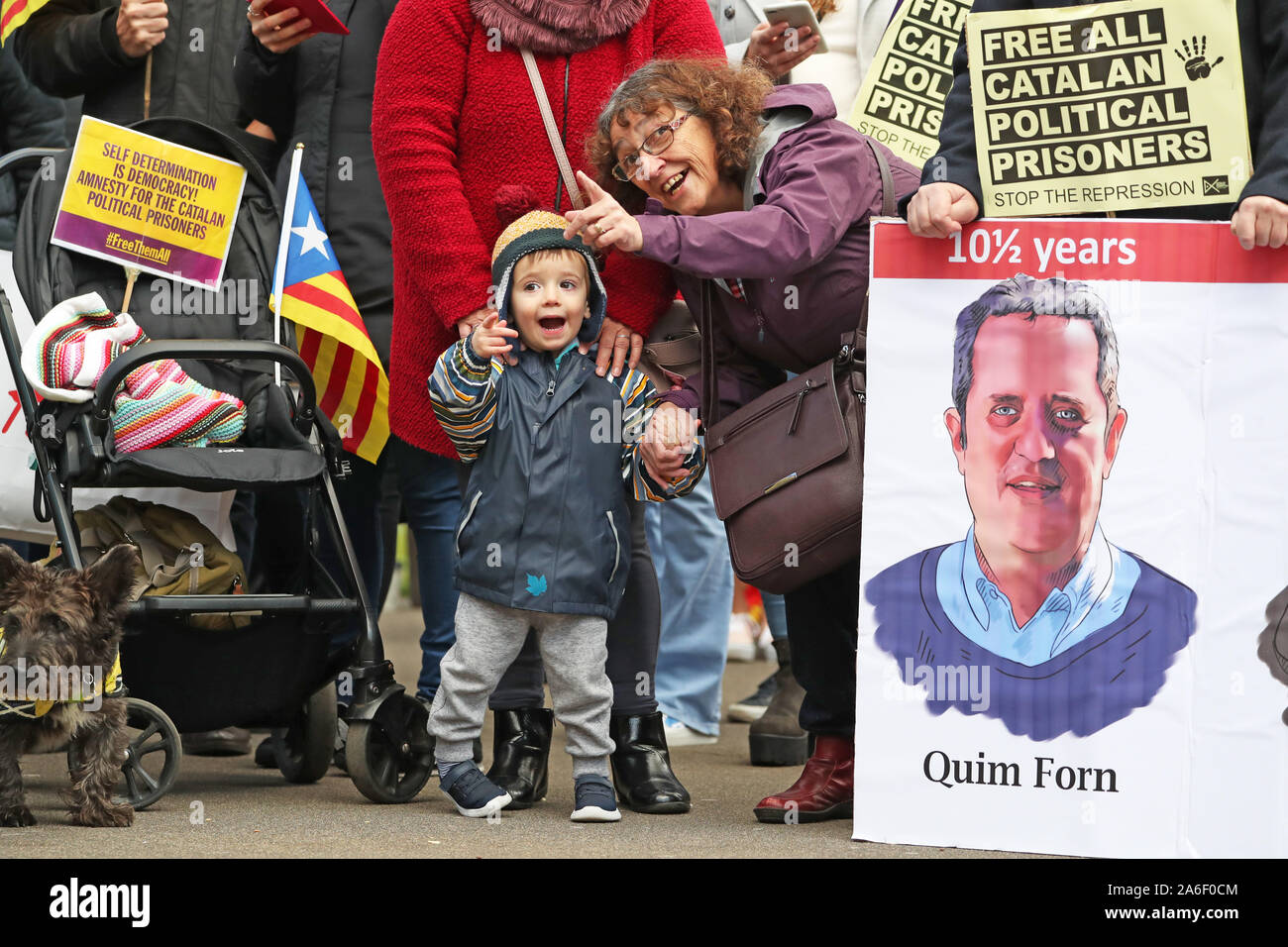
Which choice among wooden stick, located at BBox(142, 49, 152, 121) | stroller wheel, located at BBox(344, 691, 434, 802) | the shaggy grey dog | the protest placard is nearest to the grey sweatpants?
stroller wheel, located at BBox(344, 691, 434, 802)

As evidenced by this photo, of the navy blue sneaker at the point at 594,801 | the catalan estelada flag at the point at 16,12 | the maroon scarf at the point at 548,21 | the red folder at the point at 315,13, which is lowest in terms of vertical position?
the navy blue sneaker at the point at 594,801

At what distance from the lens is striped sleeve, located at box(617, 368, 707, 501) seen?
3.80 m

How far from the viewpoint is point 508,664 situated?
3.88 m

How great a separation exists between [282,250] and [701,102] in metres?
1.31

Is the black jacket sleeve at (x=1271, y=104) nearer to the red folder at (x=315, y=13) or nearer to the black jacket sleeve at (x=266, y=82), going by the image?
the red folder at (x=315, y=13)

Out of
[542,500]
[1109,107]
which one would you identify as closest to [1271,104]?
[1109,107]

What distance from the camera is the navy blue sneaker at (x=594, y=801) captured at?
379 cm

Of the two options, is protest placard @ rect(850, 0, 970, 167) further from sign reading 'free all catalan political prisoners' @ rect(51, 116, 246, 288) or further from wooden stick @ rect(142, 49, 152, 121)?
wooden stick @ rect(142, 49, 152, 121)

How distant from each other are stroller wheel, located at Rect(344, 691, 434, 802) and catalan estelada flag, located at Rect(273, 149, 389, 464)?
891 millimetres

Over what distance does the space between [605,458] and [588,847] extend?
878mm

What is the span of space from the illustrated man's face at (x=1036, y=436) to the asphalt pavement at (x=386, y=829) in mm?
670

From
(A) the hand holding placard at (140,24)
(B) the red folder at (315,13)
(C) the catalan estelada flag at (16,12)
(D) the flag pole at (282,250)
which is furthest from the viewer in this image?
(C) the catalan estelada flag at (16,12)

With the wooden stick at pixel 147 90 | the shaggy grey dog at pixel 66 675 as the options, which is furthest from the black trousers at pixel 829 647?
the wooden stick at pixel 147 90

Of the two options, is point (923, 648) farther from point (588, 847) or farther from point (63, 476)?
point (63, 476)
